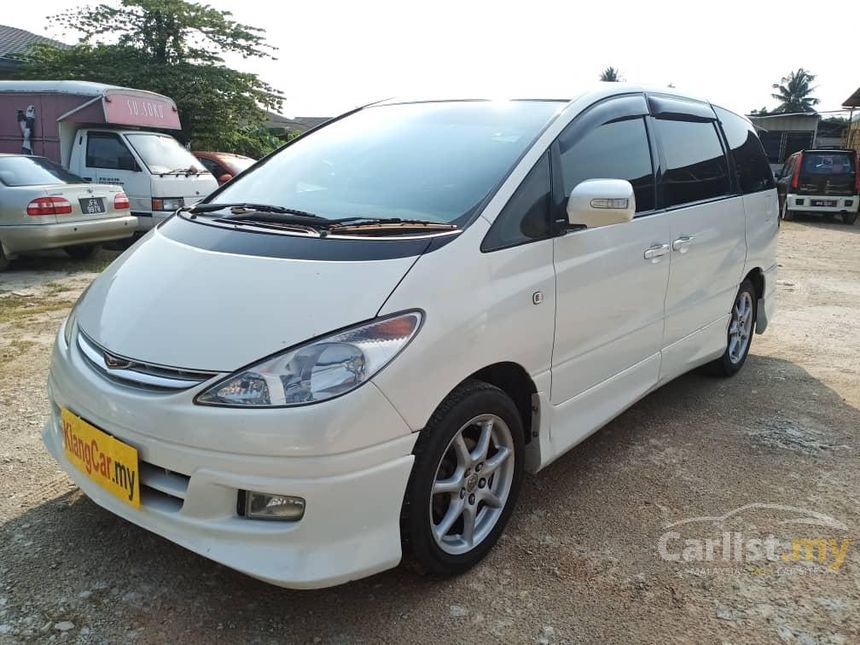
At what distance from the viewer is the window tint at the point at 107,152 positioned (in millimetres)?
9617

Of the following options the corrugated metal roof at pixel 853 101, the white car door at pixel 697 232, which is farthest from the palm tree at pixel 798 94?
the white car door at pixel 697 232

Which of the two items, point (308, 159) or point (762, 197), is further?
point (762, 197)

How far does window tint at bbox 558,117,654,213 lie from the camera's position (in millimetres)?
2785

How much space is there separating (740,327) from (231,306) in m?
3.65

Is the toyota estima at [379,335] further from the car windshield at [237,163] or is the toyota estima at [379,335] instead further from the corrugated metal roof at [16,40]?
the corrugated metal roof at [16,40]

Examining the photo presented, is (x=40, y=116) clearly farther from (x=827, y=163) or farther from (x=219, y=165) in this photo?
(x=827, y=163)

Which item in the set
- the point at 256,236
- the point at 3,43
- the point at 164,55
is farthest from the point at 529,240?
the point at 3,43

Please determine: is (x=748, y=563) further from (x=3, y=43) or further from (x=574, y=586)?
(x=3, y=43)

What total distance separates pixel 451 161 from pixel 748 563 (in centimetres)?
188

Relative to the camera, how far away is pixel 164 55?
1834 centimetres

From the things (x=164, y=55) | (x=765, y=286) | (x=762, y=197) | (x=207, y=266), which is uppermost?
(x=164, y=55)

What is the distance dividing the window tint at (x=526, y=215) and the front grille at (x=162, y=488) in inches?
47.8

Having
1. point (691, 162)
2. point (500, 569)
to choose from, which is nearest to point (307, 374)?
point (500, 569)

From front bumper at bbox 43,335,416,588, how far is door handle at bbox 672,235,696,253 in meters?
1.98
